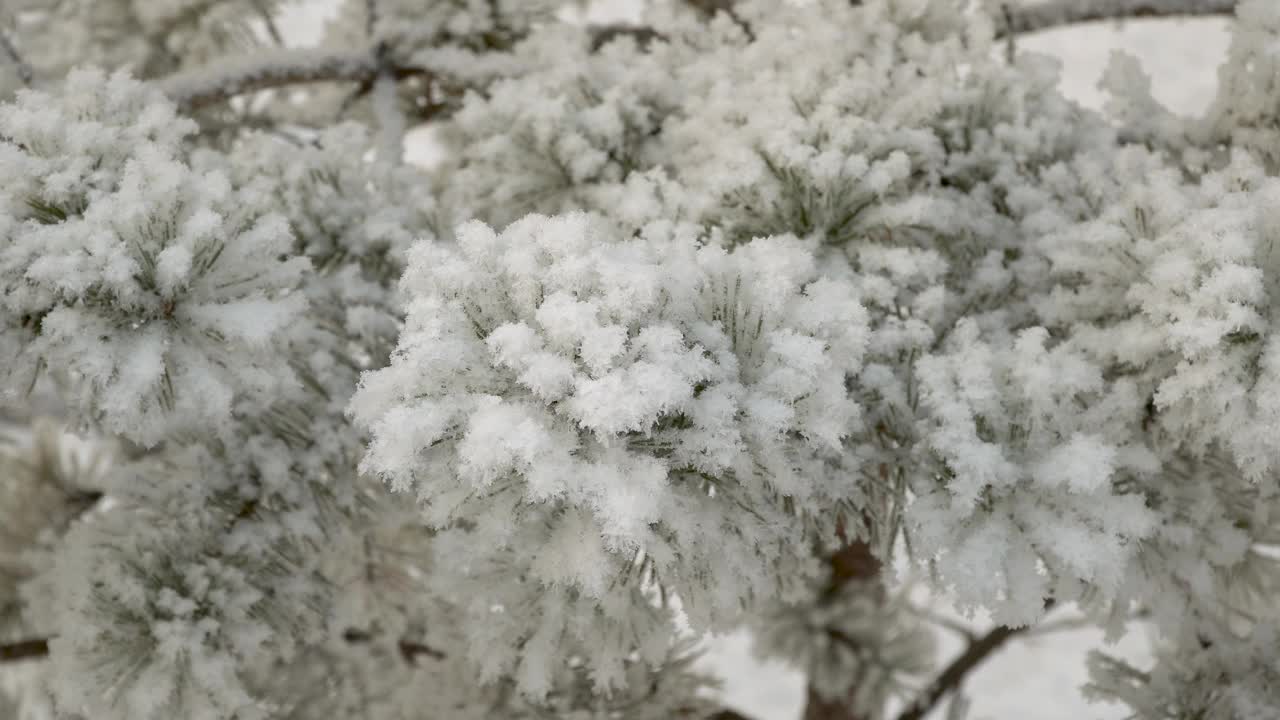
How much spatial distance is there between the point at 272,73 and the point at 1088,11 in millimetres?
1530

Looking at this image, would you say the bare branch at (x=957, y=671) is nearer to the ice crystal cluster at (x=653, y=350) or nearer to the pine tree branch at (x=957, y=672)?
the pine tree branch at (x=957, y=672)

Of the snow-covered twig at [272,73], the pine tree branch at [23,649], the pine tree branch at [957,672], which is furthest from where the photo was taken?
the pine tree branch at [957,672]

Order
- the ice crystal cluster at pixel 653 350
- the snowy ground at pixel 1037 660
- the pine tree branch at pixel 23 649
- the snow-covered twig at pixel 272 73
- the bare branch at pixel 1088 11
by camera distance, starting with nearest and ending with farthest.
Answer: the ice crystal cluster at pixel 653 350
the snow-covered twig at pixel 272 73
the bare branch at pixel 1088 11
the pine tree branch at pixel 23 649
the snowy ground at pixel 1037 660

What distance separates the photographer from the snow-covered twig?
1664 mm

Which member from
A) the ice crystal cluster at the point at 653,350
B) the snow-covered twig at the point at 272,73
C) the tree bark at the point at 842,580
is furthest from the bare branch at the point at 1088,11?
the tree bark at the point at 842,580

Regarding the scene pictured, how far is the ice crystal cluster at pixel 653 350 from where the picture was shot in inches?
34.0

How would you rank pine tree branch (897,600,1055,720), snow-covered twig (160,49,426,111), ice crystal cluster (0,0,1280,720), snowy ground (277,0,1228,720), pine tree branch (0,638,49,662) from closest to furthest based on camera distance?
ice crystal cluster (0,0,1280,720) < snow-covered twig (160,49,426,111) < pine tree branch (0,638,49,662) < pine tree branch (897,600,1055,720) < snowy ground (277,0,1228,720)

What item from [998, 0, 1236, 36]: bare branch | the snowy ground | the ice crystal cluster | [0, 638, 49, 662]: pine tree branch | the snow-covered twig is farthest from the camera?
the snowy ground

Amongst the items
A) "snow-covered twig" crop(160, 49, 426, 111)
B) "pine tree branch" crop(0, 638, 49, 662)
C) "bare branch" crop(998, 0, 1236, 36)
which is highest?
"bare branch" crop(998, 0, 1236, 36)

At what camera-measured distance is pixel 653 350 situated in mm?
804

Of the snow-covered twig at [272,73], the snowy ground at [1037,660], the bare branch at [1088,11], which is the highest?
the bare branch at [1088,11]

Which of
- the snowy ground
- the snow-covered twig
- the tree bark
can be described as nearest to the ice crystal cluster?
the snow-covered twig

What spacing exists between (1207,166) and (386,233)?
118 centimetres

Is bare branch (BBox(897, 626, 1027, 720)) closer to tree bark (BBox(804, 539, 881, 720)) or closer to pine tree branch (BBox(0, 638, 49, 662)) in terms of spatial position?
tree bark (BBox(804, 539, 881, 720))
